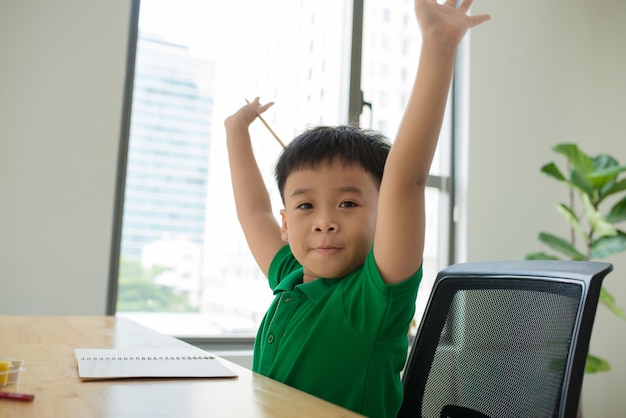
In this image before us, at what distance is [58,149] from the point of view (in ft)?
8.57

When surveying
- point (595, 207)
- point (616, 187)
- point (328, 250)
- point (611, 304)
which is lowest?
point (611, 304)

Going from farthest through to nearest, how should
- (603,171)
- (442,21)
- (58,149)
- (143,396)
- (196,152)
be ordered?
1. (603,171)
2. (196,152)
3. (58,149)
4. (442,21)
5. (143,396)

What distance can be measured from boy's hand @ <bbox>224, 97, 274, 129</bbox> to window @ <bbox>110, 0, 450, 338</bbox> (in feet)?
4.91

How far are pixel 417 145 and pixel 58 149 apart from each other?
2.20m

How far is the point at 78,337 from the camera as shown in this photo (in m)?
1.17

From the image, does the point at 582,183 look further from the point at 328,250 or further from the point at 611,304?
the point at 328,250

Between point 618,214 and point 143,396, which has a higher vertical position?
point 618,214

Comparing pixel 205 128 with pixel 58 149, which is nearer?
pixel 58 149

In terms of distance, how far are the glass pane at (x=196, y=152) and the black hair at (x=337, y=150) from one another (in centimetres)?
196

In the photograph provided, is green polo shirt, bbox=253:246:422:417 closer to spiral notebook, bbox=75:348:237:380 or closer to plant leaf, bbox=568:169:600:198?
spiral notebook, bbox=75:348:237:380

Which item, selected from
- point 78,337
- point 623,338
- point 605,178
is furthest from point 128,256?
point 623,338

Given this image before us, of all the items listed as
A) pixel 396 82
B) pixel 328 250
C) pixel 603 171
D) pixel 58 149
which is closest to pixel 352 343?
pixel 328 250

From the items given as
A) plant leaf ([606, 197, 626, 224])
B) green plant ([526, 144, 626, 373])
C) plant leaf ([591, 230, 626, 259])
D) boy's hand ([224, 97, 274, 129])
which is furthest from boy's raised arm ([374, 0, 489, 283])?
plant leaf ([606, 197, 626, 224])

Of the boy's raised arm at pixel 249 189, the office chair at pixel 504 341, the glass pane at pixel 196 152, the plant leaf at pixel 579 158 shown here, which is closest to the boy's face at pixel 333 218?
the office chair at pixel 504 341
